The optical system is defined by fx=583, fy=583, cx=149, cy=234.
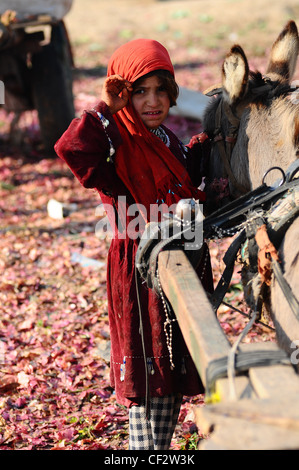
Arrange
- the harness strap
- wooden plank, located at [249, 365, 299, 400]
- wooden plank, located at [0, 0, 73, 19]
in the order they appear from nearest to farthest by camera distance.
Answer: wooden plank, located at [249, 365, 299, 400] → the harness strap → wooden plank, located at [0, 0, 73, 19]

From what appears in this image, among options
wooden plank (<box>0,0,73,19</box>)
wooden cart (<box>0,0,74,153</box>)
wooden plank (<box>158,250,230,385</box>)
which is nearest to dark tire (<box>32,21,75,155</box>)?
wooden cart (<box>0,0,74,153</box>)

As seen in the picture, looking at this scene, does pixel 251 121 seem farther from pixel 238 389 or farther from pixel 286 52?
pixel 238 389

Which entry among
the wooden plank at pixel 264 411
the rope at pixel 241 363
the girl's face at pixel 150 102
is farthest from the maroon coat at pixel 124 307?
the wooden plank at pixel 264 411

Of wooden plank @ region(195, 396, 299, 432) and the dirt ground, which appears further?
the dirt ground

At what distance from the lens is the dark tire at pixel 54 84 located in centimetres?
780

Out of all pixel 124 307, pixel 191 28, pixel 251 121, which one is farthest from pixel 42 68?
pixel 191 28

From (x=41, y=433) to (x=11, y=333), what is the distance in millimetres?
1236

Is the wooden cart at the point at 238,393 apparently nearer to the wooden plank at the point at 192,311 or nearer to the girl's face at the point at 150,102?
the wooden plank at the point at 192,311

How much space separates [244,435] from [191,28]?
17.8m

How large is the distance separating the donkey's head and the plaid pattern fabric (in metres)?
0.91

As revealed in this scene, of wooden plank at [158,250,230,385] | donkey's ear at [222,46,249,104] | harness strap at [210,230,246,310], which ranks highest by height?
donkey's ear at [222,46,249,104]

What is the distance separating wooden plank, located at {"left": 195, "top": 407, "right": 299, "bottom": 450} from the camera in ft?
3.86

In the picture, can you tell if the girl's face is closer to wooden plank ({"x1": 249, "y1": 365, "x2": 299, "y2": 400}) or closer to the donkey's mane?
the donkey's mane

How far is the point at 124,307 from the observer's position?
8.20 ft
